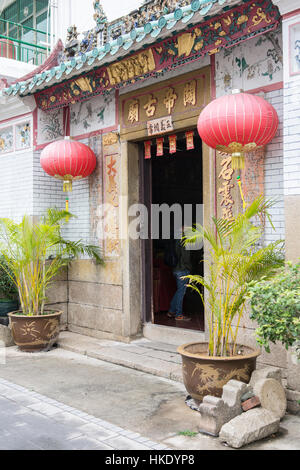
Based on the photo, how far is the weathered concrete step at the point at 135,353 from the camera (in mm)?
5923

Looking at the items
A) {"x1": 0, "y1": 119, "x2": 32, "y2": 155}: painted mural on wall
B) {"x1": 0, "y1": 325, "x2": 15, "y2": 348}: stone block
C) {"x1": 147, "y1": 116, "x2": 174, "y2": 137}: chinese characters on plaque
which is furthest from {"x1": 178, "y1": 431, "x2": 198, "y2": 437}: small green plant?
{"x1": 0, "y1": 119, "x2": 32, "y2": 155}: painted mural on wall

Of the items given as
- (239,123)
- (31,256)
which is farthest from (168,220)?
(239,123)

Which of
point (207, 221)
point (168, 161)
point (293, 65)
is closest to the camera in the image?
point (293, 65)

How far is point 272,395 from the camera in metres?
4.25

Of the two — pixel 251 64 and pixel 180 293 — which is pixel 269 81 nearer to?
pixel 251 64

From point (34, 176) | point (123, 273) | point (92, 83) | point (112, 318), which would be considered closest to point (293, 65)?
point (92, 83)

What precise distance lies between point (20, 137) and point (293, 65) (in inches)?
221

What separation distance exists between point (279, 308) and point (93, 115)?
5.38 metres

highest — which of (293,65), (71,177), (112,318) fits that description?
(293,65)

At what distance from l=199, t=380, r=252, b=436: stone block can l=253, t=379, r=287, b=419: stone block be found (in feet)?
0.42

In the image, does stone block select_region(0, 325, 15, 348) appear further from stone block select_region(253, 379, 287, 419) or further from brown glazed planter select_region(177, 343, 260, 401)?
stone block select_region(253, 379, 287, 419)

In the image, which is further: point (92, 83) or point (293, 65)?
point (92, 83)

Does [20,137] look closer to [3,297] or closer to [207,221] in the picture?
[3,297]

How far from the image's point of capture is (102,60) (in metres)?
6.35
